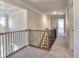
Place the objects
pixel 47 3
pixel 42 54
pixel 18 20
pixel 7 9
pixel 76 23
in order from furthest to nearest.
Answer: pixel 7 9 < pixel 18 20 < pixel 47 3 < pixel 42 54 < pixel 76 23

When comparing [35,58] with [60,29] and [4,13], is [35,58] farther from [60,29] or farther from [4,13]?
[60,29]

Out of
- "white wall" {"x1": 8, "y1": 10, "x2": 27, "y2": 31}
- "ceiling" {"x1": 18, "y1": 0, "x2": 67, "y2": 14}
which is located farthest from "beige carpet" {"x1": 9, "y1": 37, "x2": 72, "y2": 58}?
"ceiling" {"x1": 18, "y1": 0, "x2": 67, "y2": 14}

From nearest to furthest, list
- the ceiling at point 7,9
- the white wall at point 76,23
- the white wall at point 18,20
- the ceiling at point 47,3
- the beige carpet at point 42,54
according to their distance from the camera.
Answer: the white wall at point 76,23 < the beige carpet at point 42,54 < the ceiling at point 7,9 < the ceiling at point 47,3 < the white wall at point 18,20

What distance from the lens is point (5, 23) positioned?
645 cm

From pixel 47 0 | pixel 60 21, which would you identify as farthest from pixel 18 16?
pixel 60 21

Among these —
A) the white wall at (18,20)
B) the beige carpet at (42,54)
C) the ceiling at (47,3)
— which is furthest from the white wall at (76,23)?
the white wall at (18,20)

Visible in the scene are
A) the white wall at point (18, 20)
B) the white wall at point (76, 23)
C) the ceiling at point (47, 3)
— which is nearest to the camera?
the white wall at point (76, 23)

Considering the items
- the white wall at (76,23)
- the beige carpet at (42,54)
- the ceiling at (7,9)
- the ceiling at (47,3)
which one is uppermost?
the ceiling at (47,3)

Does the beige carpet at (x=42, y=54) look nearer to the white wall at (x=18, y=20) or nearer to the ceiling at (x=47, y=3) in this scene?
the white wall at (x=18, y=20)

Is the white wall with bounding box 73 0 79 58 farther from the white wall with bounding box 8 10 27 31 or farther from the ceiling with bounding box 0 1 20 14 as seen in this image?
the white wall with bounding box 8 10 27 31

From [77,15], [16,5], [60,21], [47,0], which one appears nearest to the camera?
[77,15]

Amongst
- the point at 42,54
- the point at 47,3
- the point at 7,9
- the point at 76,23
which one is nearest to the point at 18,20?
the point at 7,9

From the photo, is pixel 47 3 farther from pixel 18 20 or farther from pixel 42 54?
pixel 42 54

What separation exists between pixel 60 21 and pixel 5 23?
9.27 metres
